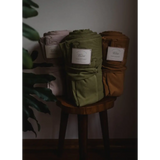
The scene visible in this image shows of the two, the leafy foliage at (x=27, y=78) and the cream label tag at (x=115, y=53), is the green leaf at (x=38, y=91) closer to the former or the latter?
the leafy foliage at (x=27, y=78)

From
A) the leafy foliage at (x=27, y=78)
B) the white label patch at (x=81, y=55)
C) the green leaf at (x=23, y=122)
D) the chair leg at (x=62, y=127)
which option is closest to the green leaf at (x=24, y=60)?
the leafy foliage at (x=27, y=78)

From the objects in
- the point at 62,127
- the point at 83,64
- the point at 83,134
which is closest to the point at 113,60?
the point at 83,64

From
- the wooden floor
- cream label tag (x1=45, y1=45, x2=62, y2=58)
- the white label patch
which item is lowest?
the wooden floor

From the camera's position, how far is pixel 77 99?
2.50ft

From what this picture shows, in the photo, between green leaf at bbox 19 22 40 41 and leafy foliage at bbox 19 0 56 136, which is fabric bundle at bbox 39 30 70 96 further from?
green leaf at bbox 19 22 40 41

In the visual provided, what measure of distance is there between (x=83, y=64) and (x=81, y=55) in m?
0.04

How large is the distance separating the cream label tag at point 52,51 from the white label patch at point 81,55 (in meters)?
0.13

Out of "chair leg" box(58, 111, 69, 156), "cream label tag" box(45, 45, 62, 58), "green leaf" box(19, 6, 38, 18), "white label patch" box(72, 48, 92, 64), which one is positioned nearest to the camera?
"green leaf" box(19, 6, 38, 18)

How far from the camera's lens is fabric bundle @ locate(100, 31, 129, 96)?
31.4 inches

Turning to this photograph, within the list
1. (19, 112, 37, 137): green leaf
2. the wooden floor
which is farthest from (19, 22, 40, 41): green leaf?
the wooden floor

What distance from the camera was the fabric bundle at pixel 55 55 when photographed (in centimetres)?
81

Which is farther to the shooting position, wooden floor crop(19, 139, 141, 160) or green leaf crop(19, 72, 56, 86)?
wooden floor crop(19, 139, 141, 160)

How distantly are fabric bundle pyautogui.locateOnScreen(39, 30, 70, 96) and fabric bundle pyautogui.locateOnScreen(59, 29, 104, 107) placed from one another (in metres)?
0.06
